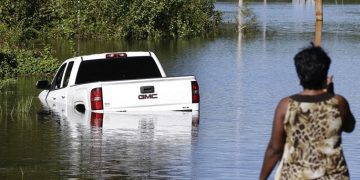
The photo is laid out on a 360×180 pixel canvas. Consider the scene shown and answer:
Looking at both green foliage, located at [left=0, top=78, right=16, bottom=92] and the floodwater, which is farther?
green foliage, located at [left=0, top=78, right=16, bottom=92]

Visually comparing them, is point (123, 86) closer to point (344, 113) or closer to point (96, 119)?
point (96, 119)

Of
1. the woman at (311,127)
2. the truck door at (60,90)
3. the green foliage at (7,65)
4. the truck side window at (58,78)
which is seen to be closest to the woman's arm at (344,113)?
the woman at (311,127)

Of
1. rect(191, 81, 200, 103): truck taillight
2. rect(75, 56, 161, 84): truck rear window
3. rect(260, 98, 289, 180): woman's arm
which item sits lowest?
rect(191, 81, 200, 103): truck taillight

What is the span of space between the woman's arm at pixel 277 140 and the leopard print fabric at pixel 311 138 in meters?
0.04

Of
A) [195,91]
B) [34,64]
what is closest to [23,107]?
[195,91]

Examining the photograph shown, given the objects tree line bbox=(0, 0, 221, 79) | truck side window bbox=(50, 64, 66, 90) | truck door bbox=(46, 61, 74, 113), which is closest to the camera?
truck door bbox=(46, 61, 74, 113)

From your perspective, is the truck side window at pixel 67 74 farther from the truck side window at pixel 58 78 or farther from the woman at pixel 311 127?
the woman at pixel 311 127

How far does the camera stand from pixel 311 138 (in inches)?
309

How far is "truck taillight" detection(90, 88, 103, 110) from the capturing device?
20266 millimetres

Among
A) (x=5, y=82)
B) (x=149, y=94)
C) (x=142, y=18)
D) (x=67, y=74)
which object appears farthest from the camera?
(x=142, y=18)

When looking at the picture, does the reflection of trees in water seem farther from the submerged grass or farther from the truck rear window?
the submerged grass

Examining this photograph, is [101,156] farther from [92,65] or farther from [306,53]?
[306,53]

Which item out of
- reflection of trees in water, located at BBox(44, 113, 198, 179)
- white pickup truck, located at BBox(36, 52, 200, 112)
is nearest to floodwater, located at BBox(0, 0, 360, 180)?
reflection of trees in water, located at BBox(44, 113, 198, 179)

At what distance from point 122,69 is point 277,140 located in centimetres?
1405
